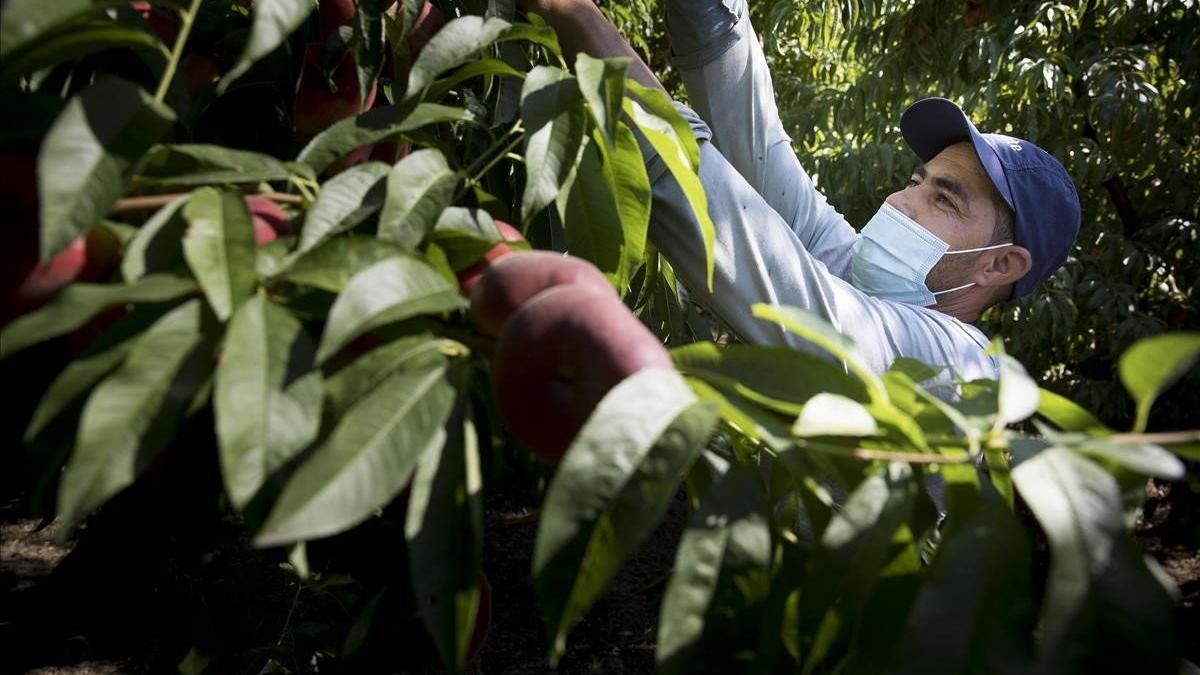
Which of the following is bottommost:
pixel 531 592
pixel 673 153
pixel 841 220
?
pixel 531 592

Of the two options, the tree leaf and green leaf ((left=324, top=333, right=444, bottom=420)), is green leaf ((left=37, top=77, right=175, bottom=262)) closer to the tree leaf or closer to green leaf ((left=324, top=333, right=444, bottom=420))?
green leaf ((left=324, top=333, right=444, bottom=420))

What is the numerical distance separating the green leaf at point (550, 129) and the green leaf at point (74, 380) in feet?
0.78

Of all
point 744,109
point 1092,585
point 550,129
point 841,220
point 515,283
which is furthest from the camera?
point 841,220

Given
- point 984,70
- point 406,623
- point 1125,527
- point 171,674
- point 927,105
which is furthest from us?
point 984,70

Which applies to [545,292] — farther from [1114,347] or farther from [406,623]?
[1114,347]

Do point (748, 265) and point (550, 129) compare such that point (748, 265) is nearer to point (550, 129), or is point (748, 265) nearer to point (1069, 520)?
point (550, 129)

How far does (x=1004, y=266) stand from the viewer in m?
1.48

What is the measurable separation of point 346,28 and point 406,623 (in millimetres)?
426

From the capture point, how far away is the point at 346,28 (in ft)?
2.19

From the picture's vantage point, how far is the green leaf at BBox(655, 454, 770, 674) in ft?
1.43

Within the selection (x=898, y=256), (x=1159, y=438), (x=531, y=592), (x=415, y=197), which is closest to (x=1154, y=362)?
(x=1159, y=438)

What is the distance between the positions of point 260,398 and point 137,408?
0.05 m

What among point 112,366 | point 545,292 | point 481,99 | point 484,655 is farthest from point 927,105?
point 484,655

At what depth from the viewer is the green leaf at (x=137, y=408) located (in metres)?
0.39
